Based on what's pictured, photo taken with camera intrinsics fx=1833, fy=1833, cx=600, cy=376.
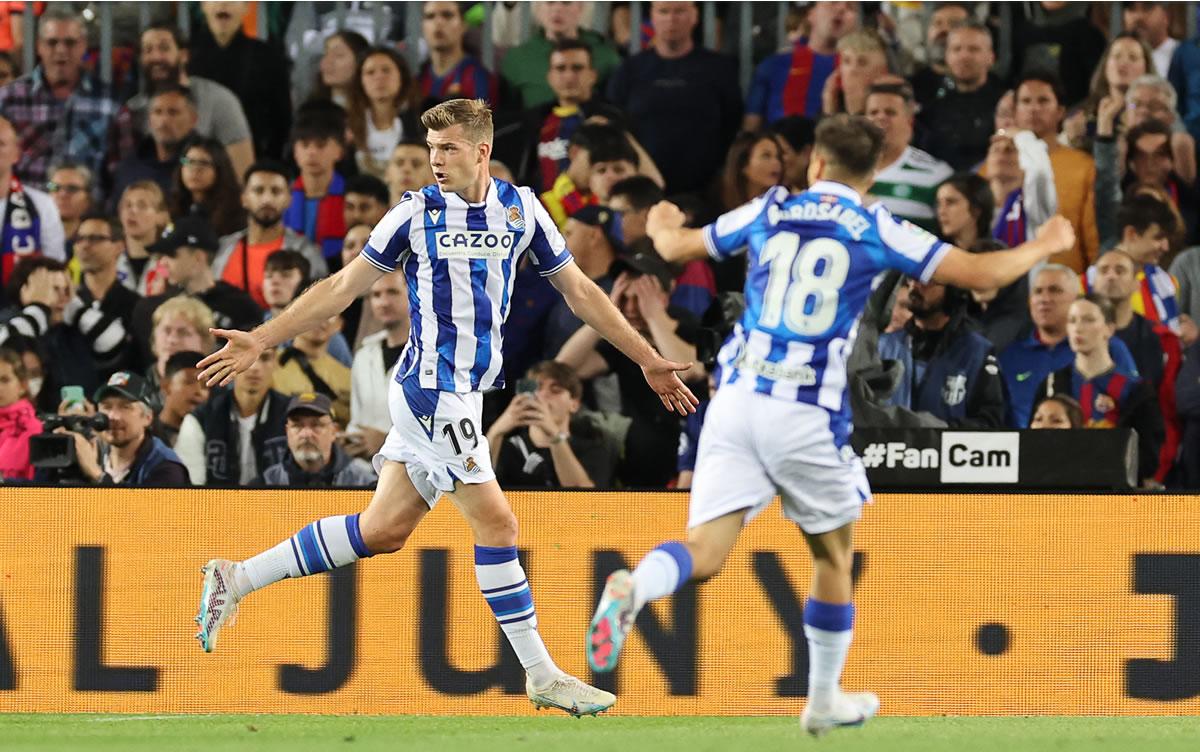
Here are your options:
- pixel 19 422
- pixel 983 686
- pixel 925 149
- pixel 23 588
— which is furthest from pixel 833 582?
pixel 925 149

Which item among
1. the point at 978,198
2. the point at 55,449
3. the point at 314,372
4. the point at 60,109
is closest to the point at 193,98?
the point at 60,109

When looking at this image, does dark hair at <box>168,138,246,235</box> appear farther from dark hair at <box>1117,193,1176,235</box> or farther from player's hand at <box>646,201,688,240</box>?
player's hand at <box>646,201,688,240</box>

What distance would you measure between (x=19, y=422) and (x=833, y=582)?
187 inches

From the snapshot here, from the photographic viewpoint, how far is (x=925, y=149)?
10672 mm

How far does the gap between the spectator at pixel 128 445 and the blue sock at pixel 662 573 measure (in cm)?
348

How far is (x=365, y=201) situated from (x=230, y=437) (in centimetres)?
189

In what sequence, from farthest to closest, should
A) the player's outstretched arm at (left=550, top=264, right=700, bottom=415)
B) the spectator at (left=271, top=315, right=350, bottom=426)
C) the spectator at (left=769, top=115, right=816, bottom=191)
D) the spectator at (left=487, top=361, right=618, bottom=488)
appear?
1. the spectator at (left=769, top=115, right=816, bottom=191)
2. the spectator at (left=271, top=315, right=350, bottom=426)
3. the spectator at (left=487, top=361, right=618, bottom=488)
4. the player's outstretched arm at (left=550, top=264, right=700, bottom=415)

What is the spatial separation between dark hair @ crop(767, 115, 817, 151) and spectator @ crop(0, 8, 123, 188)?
4.03m

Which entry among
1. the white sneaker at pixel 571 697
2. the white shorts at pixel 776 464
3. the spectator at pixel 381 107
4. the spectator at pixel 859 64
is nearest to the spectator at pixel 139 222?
the spectator at pixel 381 107

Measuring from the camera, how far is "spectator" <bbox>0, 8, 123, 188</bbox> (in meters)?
11.3

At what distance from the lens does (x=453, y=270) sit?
20.6ft

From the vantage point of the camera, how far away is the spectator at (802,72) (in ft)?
35.3

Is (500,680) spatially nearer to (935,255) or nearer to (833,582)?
(833,582)

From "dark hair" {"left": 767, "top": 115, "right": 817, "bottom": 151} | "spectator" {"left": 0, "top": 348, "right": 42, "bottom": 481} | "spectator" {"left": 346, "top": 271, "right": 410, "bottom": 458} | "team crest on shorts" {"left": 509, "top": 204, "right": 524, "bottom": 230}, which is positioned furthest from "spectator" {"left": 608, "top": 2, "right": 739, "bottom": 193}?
"team crest on shorts" {"left": 509, "top": 204, "right": 524, "bottom": 230}
